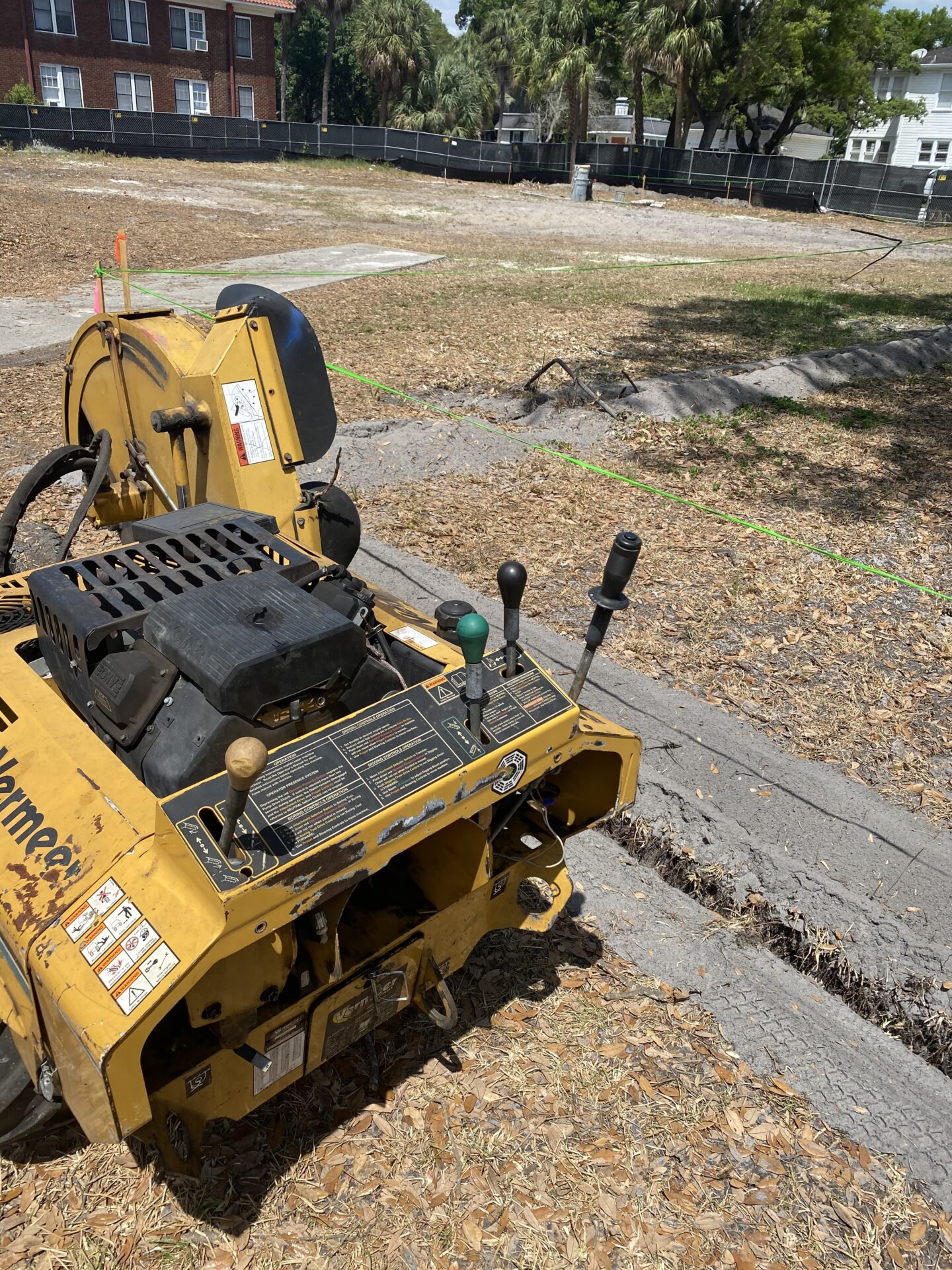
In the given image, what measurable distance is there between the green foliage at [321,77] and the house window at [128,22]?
38.0ft

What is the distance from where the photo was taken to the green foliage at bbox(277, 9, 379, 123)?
1994 inches

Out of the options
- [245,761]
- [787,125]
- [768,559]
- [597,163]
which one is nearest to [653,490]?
[768,559]

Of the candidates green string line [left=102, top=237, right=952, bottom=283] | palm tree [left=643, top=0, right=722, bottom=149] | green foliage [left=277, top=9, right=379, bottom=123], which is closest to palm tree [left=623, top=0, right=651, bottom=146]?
palm tree [left=643, top=0, right=722, bottom=149]

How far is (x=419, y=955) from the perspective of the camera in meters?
3.16

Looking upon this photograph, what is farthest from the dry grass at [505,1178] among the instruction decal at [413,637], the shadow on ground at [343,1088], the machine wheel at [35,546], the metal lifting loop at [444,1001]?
the machine wheel at [35,546]

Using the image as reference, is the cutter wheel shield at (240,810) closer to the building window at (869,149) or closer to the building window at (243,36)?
the building window at (243,36)

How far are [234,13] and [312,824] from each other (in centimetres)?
4866

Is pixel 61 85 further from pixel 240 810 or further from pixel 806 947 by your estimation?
pixel 240 810

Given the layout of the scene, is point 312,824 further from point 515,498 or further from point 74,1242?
point 515,498

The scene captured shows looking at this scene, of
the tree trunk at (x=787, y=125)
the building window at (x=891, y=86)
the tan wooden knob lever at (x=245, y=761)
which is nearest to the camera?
the tan wooden knob lever at (x=245, y=761)

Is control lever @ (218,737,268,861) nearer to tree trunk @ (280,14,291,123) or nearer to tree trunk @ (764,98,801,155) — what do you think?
tree trunk @ (280,14,291,123)

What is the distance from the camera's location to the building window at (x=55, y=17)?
37.0 m

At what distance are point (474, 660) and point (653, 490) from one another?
6.00 m

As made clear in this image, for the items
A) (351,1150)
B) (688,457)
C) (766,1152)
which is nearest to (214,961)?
(351,1150)
